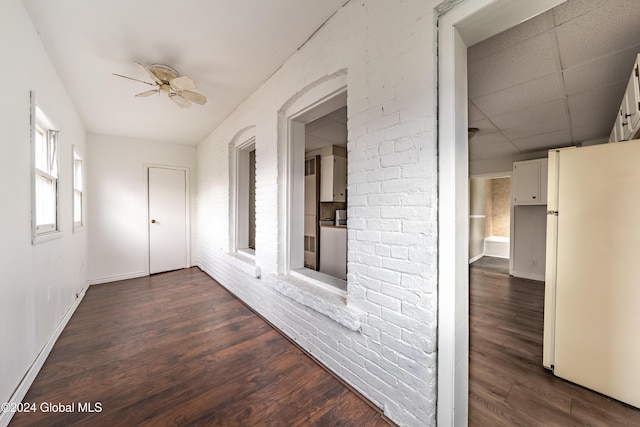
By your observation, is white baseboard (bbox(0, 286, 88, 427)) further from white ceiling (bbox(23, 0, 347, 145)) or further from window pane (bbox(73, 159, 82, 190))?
white ceiling (bbox(23, 0, 347, 145))

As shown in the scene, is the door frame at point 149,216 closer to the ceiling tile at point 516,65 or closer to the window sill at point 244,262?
the window sill at point 244,262

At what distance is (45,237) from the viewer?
79.8 inches

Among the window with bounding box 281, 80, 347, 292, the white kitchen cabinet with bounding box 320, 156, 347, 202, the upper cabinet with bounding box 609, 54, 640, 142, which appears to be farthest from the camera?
the white kitchen cabinet with bounding box 320, 156, 347, 202

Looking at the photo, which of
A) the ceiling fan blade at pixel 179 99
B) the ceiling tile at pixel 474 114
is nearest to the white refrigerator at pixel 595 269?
the ceiling tile at pixel 474 114

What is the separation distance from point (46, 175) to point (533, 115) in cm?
520

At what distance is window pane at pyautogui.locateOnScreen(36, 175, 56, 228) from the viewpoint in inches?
85.7

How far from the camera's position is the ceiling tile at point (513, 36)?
152 cm

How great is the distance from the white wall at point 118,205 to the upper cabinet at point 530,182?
675 cm

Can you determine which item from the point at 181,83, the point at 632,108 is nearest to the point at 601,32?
the point at 632,108

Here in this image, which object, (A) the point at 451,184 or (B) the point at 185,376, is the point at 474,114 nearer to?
(A) the point at 451,184

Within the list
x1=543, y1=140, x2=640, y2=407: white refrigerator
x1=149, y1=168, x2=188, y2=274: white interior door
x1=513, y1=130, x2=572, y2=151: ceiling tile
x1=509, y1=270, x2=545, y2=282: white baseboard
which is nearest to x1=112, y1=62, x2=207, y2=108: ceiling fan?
x1=149, y1=168, x2=188, y2=274: white interior door

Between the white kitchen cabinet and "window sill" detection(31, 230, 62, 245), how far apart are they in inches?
137

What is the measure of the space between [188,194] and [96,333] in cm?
315

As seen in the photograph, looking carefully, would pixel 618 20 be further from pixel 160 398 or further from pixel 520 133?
pixel 160 398
